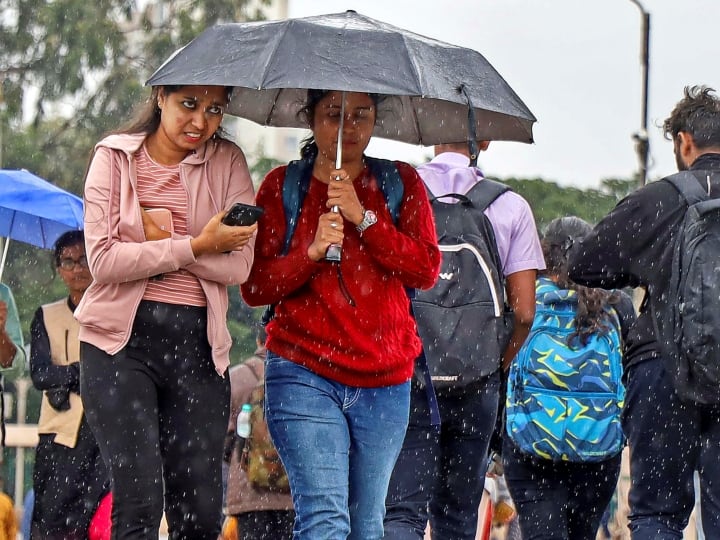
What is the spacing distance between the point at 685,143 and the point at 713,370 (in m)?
1.13

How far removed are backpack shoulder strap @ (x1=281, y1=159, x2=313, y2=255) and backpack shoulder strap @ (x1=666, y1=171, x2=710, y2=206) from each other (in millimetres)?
1749

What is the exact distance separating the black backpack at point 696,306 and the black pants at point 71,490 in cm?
380

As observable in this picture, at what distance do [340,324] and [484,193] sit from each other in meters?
1.62

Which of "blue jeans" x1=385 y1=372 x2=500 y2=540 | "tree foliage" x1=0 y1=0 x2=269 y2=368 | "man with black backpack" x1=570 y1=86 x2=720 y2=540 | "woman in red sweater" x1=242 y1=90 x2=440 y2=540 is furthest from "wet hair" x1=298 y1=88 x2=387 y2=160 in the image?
"tree foliage" x1=0 y1=0 x2=269 y2=368

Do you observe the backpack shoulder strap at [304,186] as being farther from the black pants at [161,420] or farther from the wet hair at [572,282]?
the wet hair at [572,282]

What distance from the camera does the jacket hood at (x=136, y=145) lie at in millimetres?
5453

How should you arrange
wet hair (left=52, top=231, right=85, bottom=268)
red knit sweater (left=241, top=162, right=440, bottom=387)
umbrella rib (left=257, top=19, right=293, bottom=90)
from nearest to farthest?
1. umbrella rib (left=257, top=19, right=293, bottom=90)
2. red knit sweater (left=241, top=162, right=440, bottom=387)
3. wet hair (left=52, top=231, right=85, bottom=268)

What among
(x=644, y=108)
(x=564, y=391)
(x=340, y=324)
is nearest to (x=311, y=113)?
(x=340, y=324)

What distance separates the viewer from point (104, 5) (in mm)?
26750

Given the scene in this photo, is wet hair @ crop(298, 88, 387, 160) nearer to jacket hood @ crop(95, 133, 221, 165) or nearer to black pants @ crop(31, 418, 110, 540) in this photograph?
jacket hood @ crop(95, 133, 221, 165)

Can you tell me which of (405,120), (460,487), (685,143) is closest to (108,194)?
(405,120)

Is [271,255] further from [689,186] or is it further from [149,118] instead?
[689,186]

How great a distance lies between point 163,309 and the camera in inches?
213

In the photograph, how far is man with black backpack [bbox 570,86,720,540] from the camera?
20.2 feet
